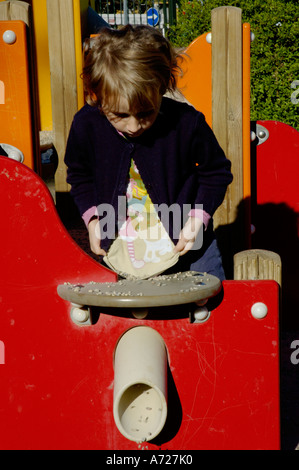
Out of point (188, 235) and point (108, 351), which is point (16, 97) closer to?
point (188, 235)

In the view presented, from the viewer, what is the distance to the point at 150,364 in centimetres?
143

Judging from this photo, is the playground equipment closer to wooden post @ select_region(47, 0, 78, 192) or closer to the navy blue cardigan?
the navy blue cardigan

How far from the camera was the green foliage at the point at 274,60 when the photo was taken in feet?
17.6

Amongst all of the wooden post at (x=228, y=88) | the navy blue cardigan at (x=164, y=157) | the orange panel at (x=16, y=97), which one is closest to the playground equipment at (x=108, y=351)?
the navy blue cardigan at (x=164, y=157)

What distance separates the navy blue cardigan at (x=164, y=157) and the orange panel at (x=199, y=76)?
21.5 inches

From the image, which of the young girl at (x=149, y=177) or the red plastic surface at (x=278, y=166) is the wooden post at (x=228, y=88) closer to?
the red plastic surface at (x=278, y=166)

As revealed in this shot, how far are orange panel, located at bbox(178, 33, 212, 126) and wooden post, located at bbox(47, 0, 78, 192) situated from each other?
43 cm

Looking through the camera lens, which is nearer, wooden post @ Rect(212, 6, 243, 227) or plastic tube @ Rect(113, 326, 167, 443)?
plastic tube @ Rect(113, 326, 167, 443)

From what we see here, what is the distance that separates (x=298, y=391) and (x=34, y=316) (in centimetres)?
121

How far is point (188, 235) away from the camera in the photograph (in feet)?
5.76

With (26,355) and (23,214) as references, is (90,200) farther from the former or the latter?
(26,355)

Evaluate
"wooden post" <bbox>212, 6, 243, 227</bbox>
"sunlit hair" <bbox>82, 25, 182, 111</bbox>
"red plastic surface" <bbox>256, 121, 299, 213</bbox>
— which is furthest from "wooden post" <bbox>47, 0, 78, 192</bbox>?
"red plastic surface" <bbox>256, 121, 299, 213</bbox>

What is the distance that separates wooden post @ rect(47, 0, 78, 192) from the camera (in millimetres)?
2312
